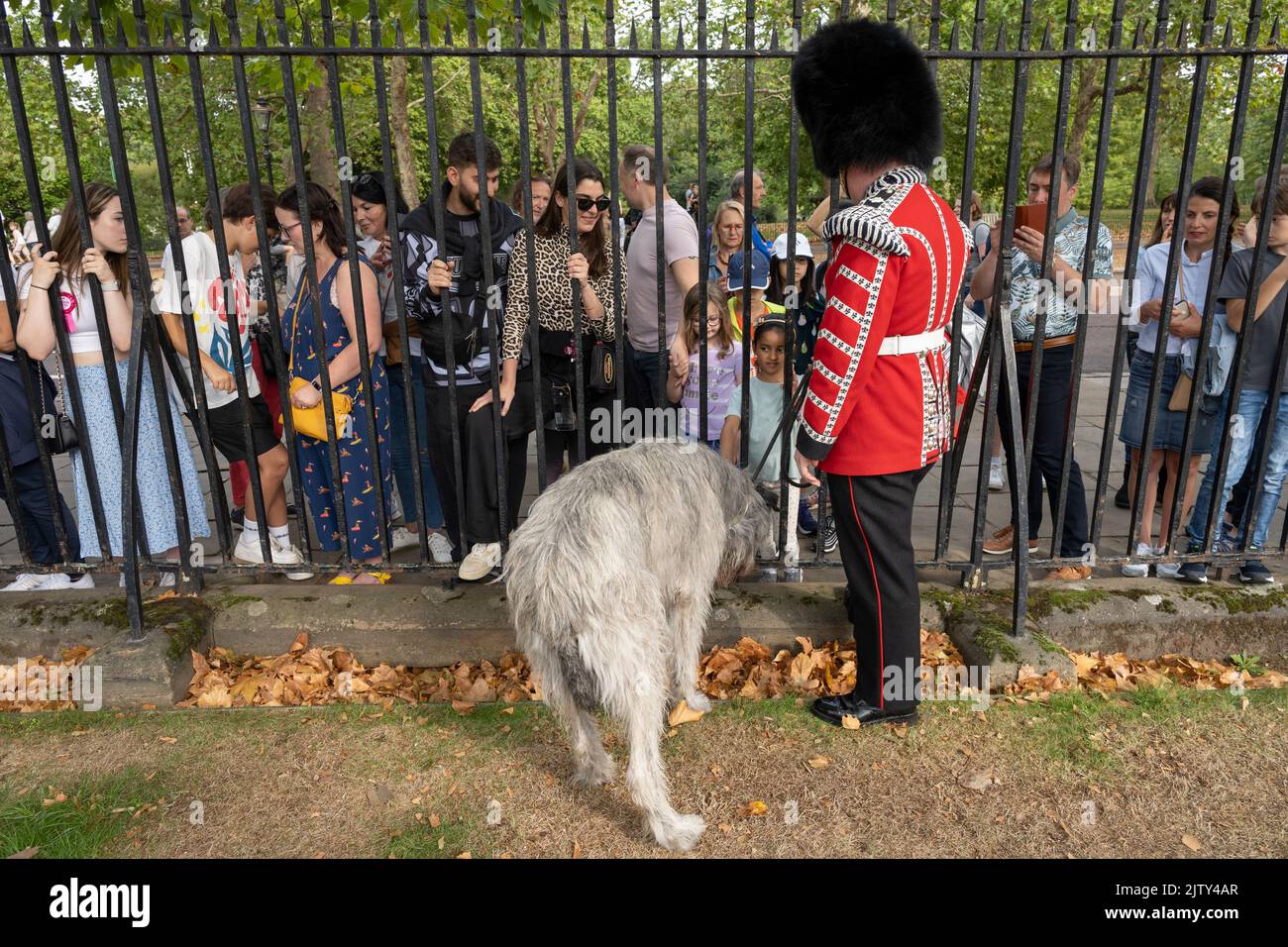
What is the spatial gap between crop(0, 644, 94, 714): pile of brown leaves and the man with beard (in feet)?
6.07

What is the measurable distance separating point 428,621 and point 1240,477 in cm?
463

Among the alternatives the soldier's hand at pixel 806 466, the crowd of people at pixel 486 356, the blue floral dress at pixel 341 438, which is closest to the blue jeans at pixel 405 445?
the crowd of people at pixel 486 356

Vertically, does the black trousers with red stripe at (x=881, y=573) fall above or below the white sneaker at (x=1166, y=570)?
above

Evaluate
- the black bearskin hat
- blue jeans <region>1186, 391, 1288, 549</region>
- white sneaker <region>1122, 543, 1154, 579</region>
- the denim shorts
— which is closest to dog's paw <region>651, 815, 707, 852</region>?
the black bearskin hat

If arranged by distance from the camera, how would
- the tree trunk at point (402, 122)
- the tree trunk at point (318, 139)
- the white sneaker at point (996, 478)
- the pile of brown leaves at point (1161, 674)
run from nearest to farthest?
1. the pile of brown leaves at point (1161, 674)
2. the white sneaker at point (996, 478)
3. the tree trunk at point (318, 139)
4. the tree trunk at point (402, 122)

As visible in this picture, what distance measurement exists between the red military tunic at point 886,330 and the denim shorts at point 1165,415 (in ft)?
7.51

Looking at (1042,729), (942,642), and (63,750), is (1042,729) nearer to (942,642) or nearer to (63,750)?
(942,642)

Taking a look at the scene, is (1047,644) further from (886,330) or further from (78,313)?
(78,313)

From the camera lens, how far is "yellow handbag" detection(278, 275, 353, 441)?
4883 mm

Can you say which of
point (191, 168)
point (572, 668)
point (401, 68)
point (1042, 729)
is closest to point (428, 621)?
point (572, 668)

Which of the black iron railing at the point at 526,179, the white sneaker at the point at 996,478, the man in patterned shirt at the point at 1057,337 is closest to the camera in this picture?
the black iron railing at the point at 526,179

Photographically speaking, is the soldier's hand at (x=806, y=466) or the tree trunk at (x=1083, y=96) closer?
the soldier's hand at (x=806, y=466)

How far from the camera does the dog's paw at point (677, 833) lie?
3.23m

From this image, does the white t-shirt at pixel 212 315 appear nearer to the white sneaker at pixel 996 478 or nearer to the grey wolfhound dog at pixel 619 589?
the grey wolfhound dog at pixel 619 589
